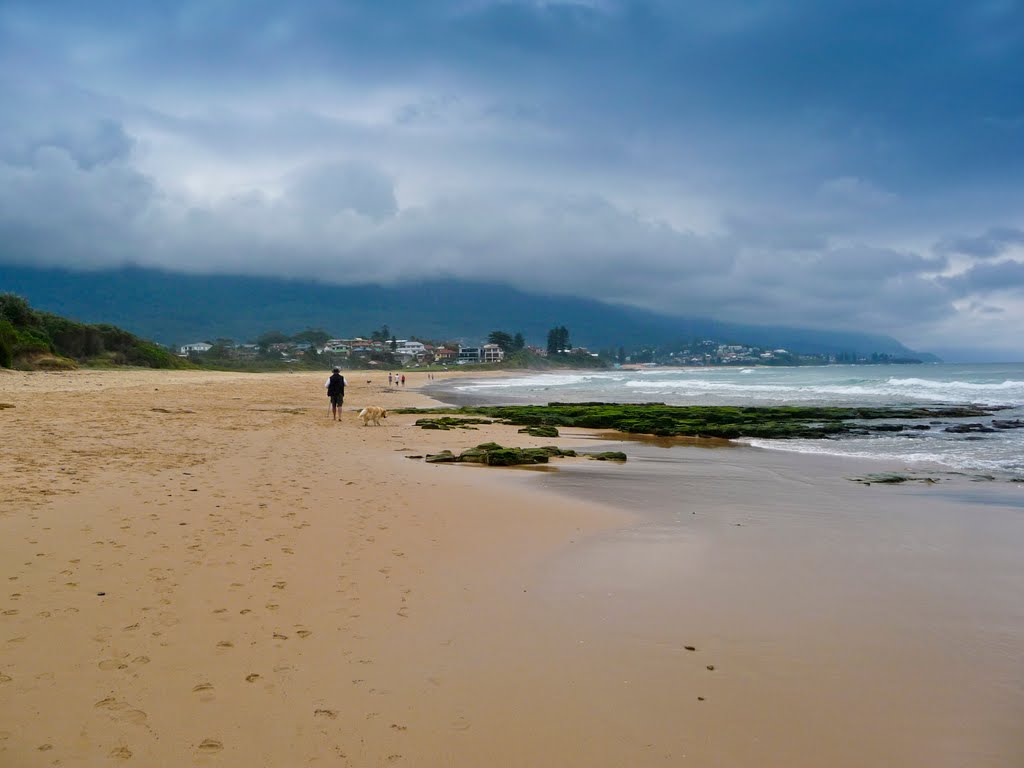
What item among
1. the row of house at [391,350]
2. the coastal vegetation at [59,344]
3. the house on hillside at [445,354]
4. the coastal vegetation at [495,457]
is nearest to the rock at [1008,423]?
the coastal vegetation at [495,457]

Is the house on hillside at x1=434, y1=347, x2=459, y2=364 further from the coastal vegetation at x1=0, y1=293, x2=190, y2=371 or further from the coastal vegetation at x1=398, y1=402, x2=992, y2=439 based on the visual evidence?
the coastal vegetation at x1=398, y1=402, x2=992, y2=439

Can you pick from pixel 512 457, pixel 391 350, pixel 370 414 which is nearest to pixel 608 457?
pixel 512 457

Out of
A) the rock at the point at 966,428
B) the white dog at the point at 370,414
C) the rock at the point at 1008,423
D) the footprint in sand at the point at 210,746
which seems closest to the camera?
the footprint in sand at the point at 210,746

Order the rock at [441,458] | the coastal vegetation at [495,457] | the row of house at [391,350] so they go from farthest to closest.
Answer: the row of house at [391,350] < the coastal vegetation at [495,457] < the rock at [441,458]

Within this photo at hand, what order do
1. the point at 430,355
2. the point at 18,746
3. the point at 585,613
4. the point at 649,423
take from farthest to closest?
the point at 430,355
the point at 649,423
the point at 585,613
the point at 18,746

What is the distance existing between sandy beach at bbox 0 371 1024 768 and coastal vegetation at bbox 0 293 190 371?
3197 cm

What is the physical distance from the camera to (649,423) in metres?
21.5

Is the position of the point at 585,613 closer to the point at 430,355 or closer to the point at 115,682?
the point at 115,682

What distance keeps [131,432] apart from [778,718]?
13835mm

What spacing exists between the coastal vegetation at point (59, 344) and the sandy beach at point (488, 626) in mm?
31973

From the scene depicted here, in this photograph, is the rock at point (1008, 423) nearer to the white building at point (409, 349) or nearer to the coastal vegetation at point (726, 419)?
the coastal vegetation at point (726, 419)

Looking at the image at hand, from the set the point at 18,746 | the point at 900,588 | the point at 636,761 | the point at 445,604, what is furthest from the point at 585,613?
the point at 18,746

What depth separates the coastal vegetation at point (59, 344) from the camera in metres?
34.3

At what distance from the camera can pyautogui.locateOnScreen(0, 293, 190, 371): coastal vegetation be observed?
112ft
